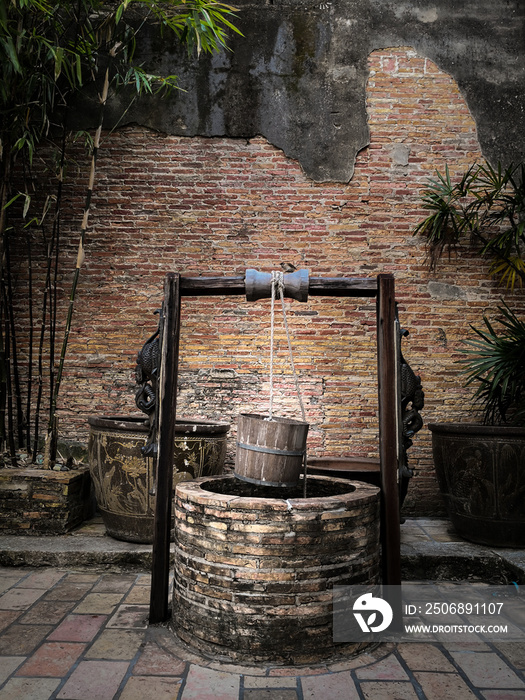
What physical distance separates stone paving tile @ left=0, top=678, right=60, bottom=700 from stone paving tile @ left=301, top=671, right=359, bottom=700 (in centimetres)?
101

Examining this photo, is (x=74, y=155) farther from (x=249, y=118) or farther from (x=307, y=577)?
(x=307, y=577)

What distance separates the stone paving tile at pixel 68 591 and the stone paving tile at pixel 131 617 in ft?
1.20

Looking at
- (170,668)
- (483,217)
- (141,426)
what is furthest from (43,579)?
(483,217)

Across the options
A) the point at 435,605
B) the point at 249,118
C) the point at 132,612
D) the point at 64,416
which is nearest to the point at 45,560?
the point at 132,612

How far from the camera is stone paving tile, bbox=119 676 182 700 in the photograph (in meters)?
2.27

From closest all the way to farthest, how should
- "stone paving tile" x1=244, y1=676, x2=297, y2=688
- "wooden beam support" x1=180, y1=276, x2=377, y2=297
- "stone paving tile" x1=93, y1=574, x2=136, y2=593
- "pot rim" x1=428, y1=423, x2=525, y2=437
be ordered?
1. "stone paving tile" x1=244, y1=676, x2=297, y2=688
2. "wooden beam support" x1=180, y1=276, x2=377, y2=297
3. "stone paving tile" x1=93, y1=574, x2=136, y2=593
4. "pot rim" x1=428, y1=423, x2=525, y2=437

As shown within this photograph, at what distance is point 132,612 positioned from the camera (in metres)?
3.19

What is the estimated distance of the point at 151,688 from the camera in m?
2.33

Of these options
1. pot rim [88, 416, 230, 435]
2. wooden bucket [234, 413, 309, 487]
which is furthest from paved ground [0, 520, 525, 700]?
pot rim [88, 416, 230, 435]

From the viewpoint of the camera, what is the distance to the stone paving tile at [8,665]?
242 cm

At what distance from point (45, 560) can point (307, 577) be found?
2.26 metres

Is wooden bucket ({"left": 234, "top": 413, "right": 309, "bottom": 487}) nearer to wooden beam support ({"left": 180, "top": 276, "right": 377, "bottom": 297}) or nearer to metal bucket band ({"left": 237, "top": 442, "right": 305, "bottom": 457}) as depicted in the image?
metal bucket band ({"left": 237, "top": 442, "right": 305, "bottom": 457})

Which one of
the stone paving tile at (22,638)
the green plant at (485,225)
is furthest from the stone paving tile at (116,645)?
the green plant at (485,225)

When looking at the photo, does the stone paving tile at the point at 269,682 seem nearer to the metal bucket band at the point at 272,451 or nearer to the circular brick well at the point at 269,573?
the circular brick well at the point at 269,573
